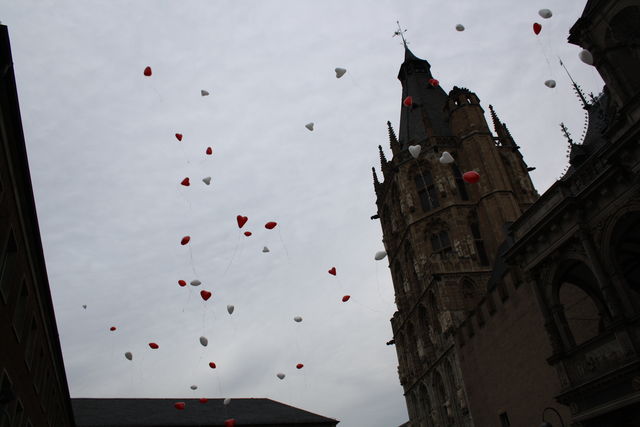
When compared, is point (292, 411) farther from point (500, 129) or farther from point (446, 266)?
point (500, 129)

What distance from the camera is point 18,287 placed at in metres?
15.3

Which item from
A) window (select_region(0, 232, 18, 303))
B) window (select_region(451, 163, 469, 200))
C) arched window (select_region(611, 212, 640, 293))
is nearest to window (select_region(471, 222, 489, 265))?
window (select_region(451, 163, 469, 200))

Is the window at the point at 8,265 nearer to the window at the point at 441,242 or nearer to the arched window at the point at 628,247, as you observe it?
the arched window at the point at 628,247

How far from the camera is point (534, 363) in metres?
25.5

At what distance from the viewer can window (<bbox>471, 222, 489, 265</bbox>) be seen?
45.6 meters

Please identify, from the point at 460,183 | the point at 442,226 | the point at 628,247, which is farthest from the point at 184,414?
the point at 628,247

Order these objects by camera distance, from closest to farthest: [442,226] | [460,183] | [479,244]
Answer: [479,244] → [442,226] → [460,183]

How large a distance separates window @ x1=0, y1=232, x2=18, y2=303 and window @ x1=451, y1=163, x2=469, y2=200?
134ft

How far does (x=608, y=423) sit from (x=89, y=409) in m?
47.4

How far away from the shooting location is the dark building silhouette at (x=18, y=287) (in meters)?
13.3

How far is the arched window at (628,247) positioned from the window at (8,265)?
17.6 meters

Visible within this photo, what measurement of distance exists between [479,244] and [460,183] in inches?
277

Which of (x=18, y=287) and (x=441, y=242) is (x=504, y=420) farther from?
(x=18, y=287)

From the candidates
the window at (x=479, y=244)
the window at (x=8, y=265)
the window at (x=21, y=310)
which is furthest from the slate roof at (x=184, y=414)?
the window at (x=8, y=265)
